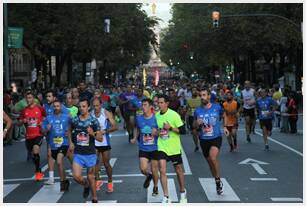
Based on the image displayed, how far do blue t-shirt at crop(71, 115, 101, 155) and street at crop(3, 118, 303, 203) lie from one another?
32.5 inches

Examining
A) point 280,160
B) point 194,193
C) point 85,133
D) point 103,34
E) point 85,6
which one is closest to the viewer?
point 85,133

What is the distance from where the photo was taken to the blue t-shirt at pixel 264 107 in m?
18.1

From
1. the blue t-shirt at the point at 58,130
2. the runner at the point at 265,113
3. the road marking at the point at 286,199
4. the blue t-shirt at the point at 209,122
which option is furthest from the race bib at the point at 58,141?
the runner at the point at 265,113

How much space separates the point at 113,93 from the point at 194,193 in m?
13.8

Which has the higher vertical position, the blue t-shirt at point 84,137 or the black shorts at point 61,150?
the blue t-shirt at point 84,137

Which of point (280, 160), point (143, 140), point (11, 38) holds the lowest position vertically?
point (280, 160)

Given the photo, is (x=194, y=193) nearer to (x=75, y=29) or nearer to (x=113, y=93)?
(x=113, y=93)

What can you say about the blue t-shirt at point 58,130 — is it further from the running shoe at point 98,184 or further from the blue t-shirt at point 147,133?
the blue t-shirt at point 147,133

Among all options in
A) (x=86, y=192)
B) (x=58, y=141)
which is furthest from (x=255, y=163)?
(x=86, y=192)

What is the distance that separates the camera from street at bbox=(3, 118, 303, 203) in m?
10.3

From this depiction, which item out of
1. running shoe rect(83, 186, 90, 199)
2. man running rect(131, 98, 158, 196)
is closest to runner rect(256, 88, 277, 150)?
man running rect(131, 98, 158, 196)

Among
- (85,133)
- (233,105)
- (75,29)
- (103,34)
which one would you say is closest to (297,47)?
(103,34)

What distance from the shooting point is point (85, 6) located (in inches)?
1421

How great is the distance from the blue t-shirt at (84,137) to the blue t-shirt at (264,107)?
9037 millimetres
